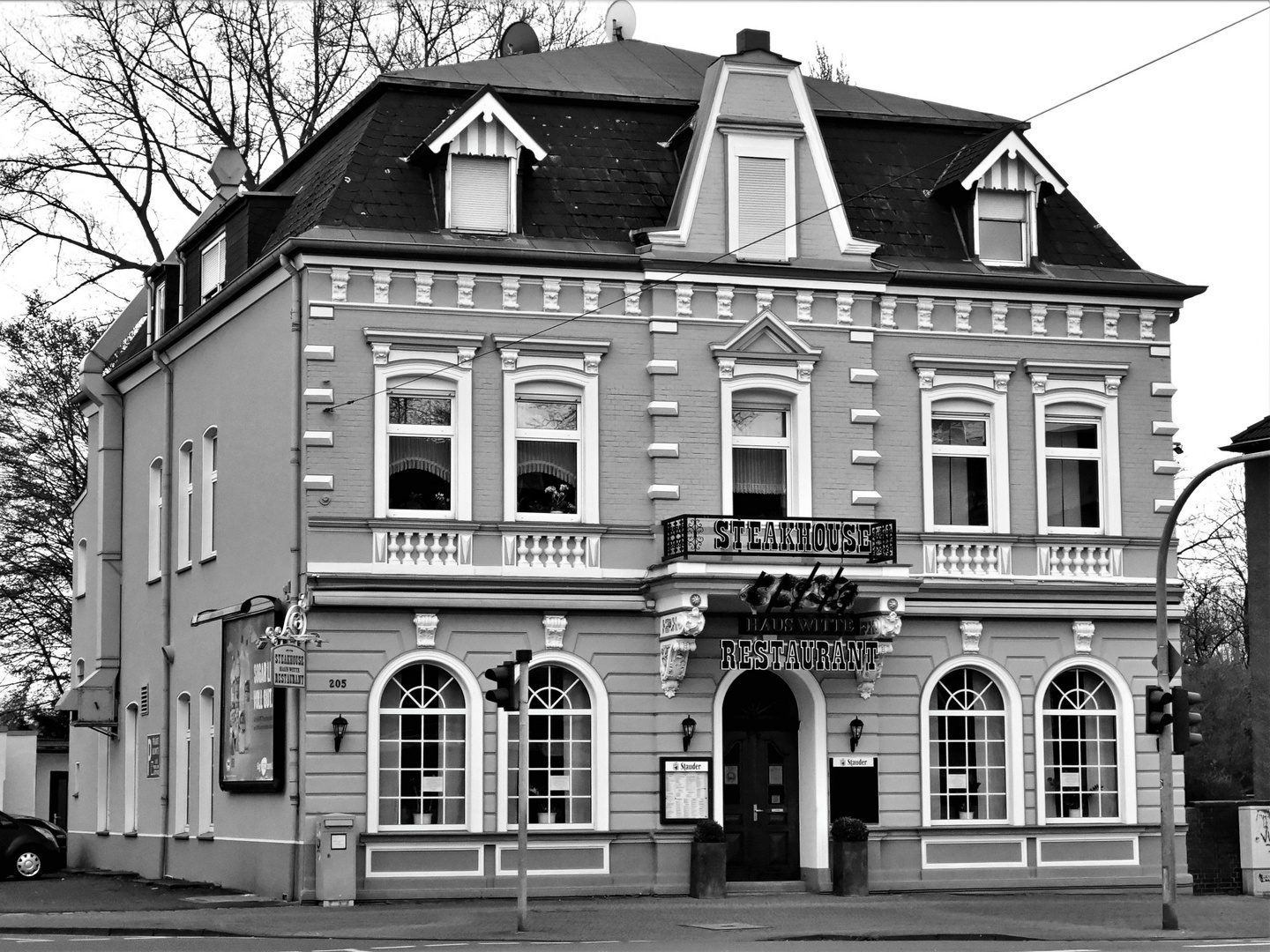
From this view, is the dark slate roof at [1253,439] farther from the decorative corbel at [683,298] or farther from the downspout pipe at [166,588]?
the downspout pipe at [166,588]

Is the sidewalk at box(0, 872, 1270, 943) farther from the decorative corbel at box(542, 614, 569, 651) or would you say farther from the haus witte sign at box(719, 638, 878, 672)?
the decorative corbel at box(542, 614, 569, 651)

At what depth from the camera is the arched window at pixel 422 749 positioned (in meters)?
29.0

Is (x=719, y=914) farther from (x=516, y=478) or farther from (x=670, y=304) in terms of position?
(x=670, y=304)

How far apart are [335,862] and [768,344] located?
9971 mm

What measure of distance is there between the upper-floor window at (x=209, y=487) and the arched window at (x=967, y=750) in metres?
12.1

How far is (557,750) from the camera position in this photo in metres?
29.8

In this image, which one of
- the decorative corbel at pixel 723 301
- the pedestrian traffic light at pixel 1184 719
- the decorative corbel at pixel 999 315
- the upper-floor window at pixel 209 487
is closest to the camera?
the pedestrian traffic light at pixel 1184 719

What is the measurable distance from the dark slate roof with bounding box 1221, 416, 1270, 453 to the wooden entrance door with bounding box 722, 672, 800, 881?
36.3 feet

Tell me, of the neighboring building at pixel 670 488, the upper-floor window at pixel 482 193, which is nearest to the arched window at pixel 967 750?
the neighboring building at pixel 670 488

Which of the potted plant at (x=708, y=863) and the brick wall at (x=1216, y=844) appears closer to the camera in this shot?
the potted plant at (x=708, y=863)

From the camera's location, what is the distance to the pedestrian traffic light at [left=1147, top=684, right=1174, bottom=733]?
84.6ft

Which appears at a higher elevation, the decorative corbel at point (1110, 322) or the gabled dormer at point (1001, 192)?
the gabled dormer at point (1001, 192)

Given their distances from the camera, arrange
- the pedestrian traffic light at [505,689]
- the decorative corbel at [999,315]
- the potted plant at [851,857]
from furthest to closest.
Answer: the decorative corbel at [999,315] < the potted plant at [851,857] < the pedestrian traffic light at [505,689]

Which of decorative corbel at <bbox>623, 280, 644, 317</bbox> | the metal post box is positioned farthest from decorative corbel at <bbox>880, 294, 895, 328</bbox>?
the metal post box
